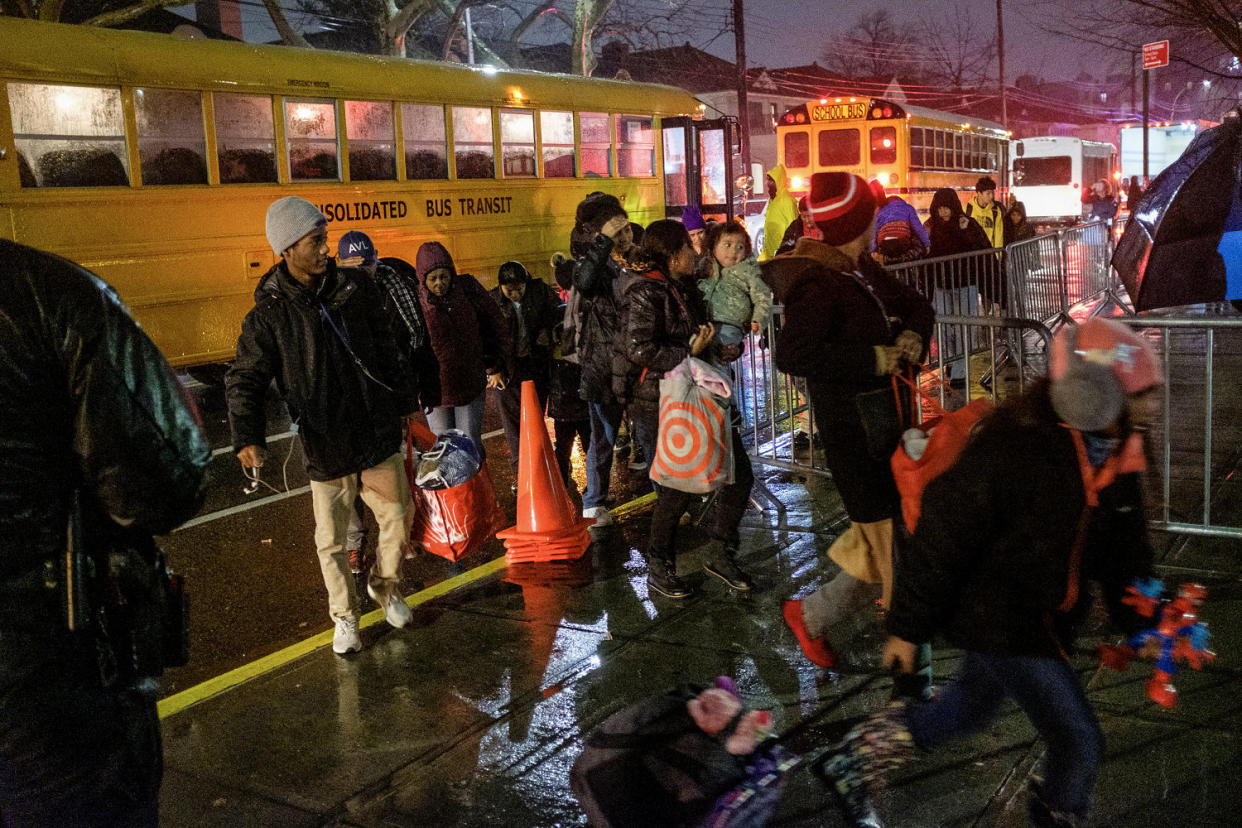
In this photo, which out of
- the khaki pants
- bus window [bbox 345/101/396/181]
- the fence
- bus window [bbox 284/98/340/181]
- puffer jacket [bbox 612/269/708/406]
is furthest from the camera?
bus window [bbox 345/101/396/181]

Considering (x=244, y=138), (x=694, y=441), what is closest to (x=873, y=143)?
(x=244, y=138)

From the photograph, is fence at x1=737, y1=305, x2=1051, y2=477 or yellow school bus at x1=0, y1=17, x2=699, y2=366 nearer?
fence at x1=737, y1=305, x2=1051, y2=477

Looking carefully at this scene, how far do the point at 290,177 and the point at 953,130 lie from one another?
1888 centimetres

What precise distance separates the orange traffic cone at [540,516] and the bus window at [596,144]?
9.71 m

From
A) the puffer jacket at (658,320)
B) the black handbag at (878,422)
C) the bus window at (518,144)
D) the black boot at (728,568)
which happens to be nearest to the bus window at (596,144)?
the bus window at (518,144)

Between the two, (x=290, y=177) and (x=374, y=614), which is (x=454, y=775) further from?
(x=290, y=177)

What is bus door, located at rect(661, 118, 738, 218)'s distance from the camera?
57.3 ft

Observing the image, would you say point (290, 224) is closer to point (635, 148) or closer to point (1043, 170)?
point (635, 148)

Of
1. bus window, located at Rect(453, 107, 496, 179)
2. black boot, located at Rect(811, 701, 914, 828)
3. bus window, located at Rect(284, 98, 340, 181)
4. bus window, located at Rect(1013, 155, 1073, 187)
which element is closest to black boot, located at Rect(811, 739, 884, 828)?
black boot, located at Rect(811, 701, 914, 828)

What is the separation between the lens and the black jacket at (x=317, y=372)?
4691mm

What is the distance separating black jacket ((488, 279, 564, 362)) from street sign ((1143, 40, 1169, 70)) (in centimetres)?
894

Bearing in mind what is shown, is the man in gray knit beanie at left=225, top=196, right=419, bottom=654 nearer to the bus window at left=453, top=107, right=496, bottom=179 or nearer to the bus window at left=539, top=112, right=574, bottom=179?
the bus window at left=453, top=107, right=496, bottom=179

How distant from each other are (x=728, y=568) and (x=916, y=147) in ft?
65.2

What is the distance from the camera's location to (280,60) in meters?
11.8
